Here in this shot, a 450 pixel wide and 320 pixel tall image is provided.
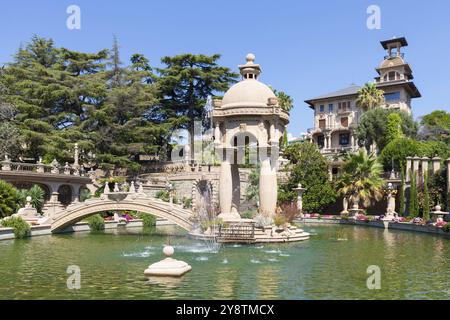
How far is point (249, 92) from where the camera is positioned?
2559 cm

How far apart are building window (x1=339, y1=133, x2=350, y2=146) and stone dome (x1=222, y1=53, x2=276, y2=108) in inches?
2022

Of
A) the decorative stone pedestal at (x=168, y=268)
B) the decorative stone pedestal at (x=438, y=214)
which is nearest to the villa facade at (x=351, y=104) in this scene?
the decorative stone pedestal at (x=438, y=214)

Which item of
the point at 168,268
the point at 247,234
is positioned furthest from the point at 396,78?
the point at 168,268

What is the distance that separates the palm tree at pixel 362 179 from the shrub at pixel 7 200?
27.2 metres

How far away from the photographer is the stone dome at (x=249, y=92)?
25.5m

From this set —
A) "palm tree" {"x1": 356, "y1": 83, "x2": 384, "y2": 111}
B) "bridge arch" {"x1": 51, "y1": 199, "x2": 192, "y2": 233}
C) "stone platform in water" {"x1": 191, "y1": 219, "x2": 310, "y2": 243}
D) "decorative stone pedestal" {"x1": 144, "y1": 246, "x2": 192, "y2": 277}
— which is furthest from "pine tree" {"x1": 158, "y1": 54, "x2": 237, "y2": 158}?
"decorative stone pedestal" {"x1": 144, "y1": 246, "x2": 192, "y2": 277}

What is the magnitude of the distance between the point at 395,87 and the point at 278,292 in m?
64.2

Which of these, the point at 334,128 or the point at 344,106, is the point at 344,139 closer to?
the point at 334,128

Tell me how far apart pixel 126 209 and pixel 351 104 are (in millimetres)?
54056

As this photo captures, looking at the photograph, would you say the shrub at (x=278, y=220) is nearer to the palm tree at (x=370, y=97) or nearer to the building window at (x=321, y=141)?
the palm tree at (x=370, y=97)

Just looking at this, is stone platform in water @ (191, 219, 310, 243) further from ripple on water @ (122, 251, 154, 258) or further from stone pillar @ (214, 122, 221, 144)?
stone pillar @ (214, 122, 221, 144)

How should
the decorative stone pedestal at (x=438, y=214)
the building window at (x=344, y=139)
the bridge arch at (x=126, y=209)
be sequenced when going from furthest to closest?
the building window at (x=344, y=139) < the decorative stone pedestal at (x=438, y=214) < the bridge arch at (x=126, y=209)

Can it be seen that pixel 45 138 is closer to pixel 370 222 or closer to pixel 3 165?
pixel 3 165
